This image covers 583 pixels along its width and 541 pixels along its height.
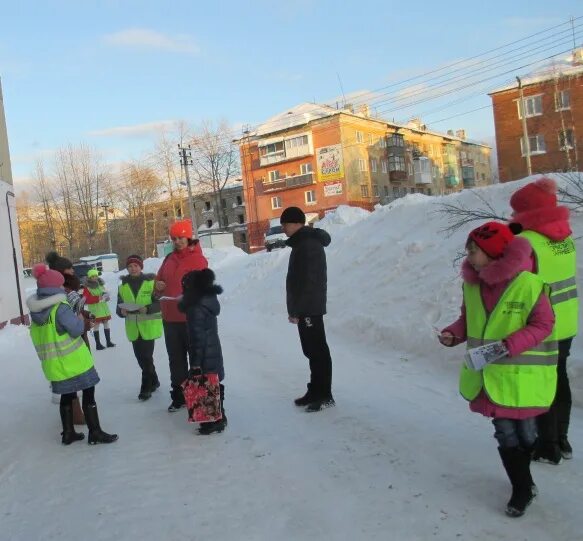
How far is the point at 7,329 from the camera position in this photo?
41.8 feet

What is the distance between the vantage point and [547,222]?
143 inches

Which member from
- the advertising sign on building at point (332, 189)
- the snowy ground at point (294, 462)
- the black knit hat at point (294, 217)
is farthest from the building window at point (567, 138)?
the black knit hat at point (294, 217)

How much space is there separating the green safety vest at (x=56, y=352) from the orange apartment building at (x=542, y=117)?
43301 millimetres

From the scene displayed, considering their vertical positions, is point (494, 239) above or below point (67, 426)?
above

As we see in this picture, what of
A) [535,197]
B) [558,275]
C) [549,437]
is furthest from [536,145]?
[549,437]

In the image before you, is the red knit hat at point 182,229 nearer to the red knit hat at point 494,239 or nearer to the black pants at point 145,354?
the black pants at point 145,354

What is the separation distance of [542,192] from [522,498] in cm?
192

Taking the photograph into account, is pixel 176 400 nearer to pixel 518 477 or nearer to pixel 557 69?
pixel 518 477

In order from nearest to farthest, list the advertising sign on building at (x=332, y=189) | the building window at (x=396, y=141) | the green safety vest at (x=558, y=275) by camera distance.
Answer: the green safety vest at (x=558, y=275)
the advertising sign on building at (x=332, y=189)
the building window at (x=396, y=141)

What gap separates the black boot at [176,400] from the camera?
5.66m

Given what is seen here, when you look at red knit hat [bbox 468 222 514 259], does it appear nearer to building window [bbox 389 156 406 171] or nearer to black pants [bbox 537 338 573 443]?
black pants [bbox 537 338 573 443]

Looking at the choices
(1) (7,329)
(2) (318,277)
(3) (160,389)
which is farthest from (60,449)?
(1) (7,329)

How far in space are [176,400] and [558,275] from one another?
12.4ft

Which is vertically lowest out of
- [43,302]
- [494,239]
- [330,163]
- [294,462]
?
[294,462]
